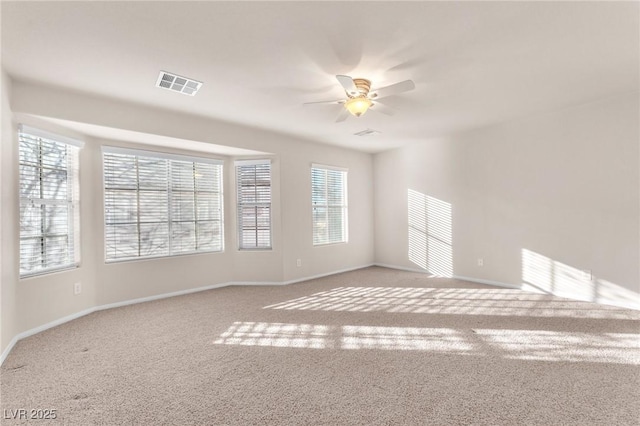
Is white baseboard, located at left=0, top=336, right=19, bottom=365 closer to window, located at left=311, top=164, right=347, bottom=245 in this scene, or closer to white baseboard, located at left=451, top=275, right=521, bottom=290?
window, located at left=311, top=164, right=347, bottom=245

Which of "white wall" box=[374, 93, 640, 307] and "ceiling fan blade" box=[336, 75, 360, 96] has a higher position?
"ceiling fan blade" box=[336, 75, 360, 96]

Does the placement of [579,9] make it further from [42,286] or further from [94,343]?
[42,286]

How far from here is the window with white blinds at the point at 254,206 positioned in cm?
550

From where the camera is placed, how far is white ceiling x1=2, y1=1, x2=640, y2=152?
7.02 feet

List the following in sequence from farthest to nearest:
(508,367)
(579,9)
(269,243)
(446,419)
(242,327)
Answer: (269,243)
(242,327)
(508,367)
(579,9)
(446,419)

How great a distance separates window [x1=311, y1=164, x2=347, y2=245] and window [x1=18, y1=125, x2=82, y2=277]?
3673 millimetres

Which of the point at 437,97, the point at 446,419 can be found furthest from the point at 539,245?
the point at 446,419

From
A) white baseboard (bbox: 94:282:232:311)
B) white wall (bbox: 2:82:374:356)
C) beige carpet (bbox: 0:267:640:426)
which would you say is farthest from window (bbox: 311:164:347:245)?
beige carpet (bbox: 0:267:640:426)

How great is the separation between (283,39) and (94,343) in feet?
11.0

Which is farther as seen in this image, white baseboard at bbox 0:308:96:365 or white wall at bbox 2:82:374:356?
white wall at bbox 2:82:374:356

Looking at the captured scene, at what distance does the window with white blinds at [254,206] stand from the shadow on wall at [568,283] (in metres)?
4.17

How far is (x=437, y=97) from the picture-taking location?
372cm

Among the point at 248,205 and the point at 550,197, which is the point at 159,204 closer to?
the point at 248,205

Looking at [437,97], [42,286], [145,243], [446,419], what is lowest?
[446,419]
